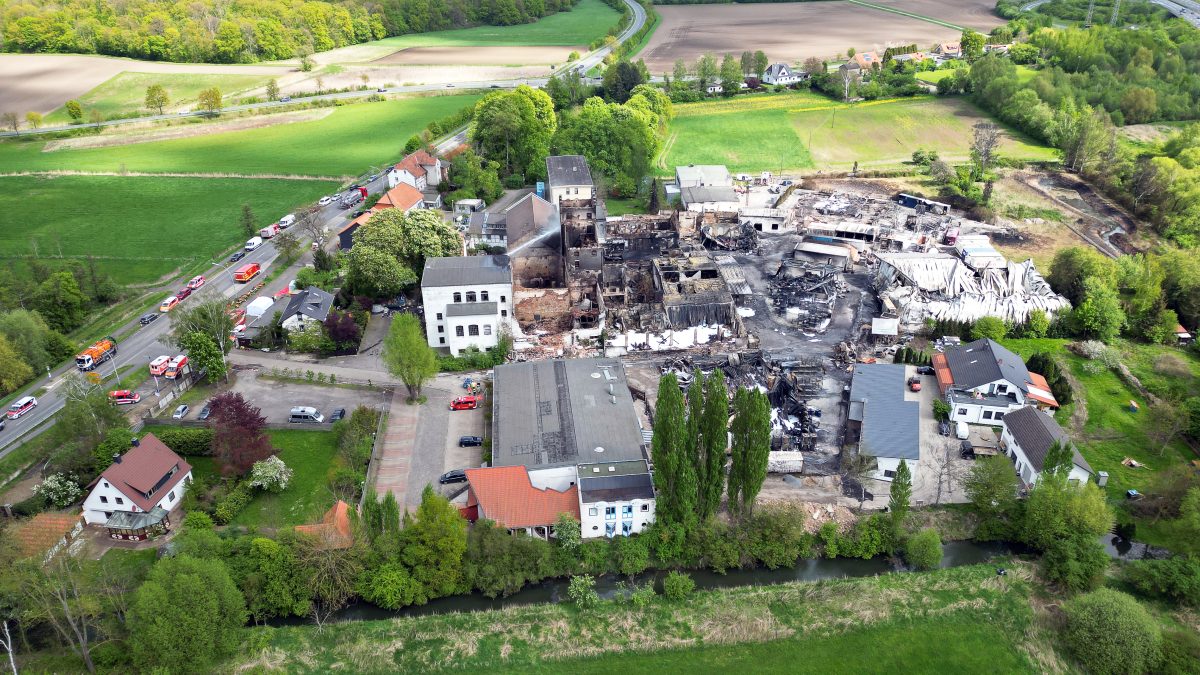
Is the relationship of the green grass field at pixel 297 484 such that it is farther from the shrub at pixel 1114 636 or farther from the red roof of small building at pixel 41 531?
the shrub at pixel 1114 636

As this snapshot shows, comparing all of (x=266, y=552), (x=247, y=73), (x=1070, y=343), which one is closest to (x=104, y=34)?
(x=247, y=73)

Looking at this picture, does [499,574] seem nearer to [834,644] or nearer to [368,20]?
[834,644]

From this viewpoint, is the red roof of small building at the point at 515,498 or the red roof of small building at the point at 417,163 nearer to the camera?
the red roof of small building at the point at 515,498

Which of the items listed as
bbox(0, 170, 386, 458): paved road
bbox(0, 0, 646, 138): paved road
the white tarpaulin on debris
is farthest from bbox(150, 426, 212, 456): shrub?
bbox(0, 0, 646, 138): paved road

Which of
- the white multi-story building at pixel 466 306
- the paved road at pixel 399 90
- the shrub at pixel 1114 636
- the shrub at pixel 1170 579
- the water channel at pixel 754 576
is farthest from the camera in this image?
the paved road at pixel 399 90

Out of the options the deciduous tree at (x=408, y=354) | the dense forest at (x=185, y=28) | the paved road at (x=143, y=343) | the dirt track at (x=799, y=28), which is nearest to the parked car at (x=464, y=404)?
the deciduous tree at (x=408, y=354)

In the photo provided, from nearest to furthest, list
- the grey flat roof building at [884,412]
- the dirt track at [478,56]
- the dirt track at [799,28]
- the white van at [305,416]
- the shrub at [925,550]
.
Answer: the shrub at [925,550], the grey flat roof building at [884,412], the white van at [305,416], the dirt track at [799,28], the dirt track at [478,56]

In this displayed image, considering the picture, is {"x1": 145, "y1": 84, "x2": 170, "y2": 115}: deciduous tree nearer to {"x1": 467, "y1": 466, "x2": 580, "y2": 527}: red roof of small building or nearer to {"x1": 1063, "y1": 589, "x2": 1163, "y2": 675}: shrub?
{"x1": 467, "y1": 466, "x2": 580, "y2": 527}: red roof of small building
